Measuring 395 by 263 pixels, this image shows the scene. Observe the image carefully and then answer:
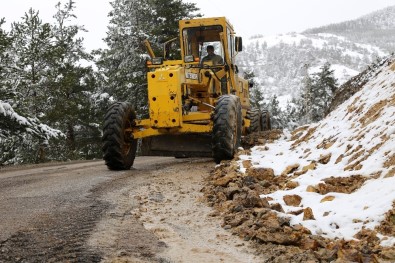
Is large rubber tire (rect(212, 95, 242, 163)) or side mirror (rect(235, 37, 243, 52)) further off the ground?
side mirror (rect(235, 37, 243, 52))

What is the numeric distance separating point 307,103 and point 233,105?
125ft

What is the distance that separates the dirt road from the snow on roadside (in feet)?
2.79

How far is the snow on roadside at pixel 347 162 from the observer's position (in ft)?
13.1

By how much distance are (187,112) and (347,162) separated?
14.5 ft

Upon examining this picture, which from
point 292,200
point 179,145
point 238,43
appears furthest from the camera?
point 238,43

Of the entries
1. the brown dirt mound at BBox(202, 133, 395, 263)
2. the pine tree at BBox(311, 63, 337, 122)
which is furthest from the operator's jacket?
the pine tree at BBox(311, 63, 337, 122)

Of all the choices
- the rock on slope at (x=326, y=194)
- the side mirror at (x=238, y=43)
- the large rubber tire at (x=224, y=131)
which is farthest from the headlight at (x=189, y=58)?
the rock on slope at (x=326, y=194)

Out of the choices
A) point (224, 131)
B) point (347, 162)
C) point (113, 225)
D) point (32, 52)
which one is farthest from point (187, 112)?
point (32, 52)

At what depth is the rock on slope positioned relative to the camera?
3605mm

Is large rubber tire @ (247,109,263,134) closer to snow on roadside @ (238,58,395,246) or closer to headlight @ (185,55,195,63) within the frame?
snow on roadside @ (238,58,395,246)

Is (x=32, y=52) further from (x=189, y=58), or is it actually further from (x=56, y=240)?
(x=56, y=240)

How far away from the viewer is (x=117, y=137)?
898 cm

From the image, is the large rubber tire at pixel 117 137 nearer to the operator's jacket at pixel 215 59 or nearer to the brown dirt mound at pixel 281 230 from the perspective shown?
the operator's jacket at pixel 215 59

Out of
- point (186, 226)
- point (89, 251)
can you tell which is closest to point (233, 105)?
point (186, 226)
